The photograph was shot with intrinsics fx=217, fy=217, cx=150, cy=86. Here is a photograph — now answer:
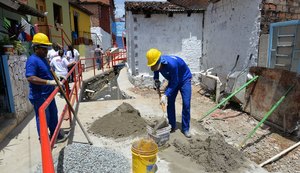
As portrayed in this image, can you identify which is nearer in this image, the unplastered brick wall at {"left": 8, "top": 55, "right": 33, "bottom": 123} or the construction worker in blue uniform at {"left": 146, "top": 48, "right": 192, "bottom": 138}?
the construction worker in blue uniform at {"left": 146, "top": 48, "right": 192, "bottom": 138}

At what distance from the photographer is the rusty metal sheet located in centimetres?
446

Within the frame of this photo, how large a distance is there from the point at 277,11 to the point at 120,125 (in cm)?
508

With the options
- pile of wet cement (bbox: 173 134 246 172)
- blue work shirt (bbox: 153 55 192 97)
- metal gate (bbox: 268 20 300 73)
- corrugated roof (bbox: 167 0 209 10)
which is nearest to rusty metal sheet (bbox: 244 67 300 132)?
metal gate (bbox: 268 20 300 73)

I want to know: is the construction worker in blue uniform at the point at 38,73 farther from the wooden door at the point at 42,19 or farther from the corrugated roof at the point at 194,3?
the corrugated roof at the point at 194,3

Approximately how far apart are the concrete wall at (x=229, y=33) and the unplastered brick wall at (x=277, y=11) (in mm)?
149

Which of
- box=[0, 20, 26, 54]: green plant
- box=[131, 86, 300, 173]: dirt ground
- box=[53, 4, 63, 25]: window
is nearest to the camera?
box=[131, 86, 300, 173]: dirt ground

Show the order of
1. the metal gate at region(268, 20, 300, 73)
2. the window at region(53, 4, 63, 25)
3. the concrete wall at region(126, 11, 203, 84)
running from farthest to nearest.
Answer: the window at region(53, 4, 63, 25) < the concrete wall at region(126, 11, 203, 84) < the metal gate at region(268, 20, 300, 73)

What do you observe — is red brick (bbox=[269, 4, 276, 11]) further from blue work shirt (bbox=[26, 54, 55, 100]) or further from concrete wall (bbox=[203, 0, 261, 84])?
blue work shirt (bbox=[26, 54, 55, 100])

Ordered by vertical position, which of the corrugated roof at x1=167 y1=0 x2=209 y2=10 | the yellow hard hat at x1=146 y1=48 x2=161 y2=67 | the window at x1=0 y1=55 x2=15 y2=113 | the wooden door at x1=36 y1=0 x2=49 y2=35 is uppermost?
the corrugated roof at x1=167 y1=0 x2=209 y2=10

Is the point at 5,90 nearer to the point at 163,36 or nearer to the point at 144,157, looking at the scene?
the point at 144,157

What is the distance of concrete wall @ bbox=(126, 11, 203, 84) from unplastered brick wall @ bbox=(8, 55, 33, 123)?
15.4 ft

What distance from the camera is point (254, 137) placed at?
15.2 feet

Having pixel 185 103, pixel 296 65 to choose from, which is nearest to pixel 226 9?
pixel 296 65

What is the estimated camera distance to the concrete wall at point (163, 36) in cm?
927
